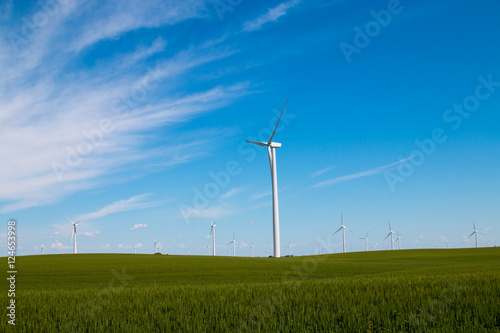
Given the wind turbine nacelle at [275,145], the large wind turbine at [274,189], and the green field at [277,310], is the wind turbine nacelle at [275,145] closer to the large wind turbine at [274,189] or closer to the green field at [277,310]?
the large wind turbine at [274,189]

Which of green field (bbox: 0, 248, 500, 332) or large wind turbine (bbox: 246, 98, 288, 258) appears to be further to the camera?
large wind turbine (bbox: 246, 98, 288, 258)

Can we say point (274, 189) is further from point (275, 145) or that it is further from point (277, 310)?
point (277, 310)

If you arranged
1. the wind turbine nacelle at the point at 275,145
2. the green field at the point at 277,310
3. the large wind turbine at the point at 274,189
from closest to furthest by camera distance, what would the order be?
the green field at the point at 277,310 → the large wind turbine at the point at 274,189 → the wind turbine nacelle at the point at 275,145

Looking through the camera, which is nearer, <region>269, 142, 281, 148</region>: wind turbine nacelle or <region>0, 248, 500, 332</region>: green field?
<region>0, 248, 500, 332</region>: green field

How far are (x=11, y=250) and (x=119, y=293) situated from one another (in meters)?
4.49

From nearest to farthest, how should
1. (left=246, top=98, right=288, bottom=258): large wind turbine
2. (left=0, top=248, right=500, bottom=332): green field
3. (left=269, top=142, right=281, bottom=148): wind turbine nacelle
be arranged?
(left=0, top=248, right=500, bottom=332): green field
(left=246, top=98, right=288, bottom=258): large wind turbine
(left=269, top=142, right=281, bottom=148): wind turbine nacelle

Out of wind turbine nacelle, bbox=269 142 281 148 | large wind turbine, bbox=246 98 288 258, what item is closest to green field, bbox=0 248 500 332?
large wind turbine, bbox=246 98 288 258

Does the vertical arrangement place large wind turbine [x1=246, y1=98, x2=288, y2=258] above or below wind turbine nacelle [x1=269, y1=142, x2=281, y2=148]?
below

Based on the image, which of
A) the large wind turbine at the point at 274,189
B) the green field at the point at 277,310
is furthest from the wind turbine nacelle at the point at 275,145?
the green field at the point at 277,310

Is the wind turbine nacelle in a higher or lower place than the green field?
higher

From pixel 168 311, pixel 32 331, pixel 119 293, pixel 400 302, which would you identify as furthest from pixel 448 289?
pixel 32 331

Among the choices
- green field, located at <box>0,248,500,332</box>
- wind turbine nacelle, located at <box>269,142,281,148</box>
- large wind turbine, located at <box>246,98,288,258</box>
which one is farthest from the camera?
wind turbine nacelle, located at <box>269,142,281,148</box>

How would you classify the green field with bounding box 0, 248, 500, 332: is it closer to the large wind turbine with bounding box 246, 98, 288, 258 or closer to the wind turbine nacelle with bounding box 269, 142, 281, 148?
the large wind turbine with bounding box 246, 98, 288, 258

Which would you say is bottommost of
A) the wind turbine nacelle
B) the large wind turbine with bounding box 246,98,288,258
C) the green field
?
the green field
